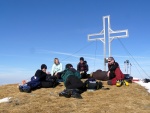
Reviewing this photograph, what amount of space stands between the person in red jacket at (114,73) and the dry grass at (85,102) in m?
1.07

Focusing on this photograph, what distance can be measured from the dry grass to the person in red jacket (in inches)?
42.2

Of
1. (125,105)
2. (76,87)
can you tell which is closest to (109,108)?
(125,105)

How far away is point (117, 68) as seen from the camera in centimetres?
1702

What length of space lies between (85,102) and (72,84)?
2.01 m

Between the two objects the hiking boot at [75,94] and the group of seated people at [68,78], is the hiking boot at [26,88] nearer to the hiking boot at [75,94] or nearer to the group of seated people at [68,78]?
the group of seated people at [68,78]

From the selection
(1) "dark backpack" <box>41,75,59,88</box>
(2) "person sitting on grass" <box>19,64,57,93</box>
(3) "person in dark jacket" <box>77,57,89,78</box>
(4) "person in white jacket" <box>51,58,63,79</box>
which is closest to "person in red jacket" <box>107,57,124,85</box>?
(3) "person in dark jacket" <box>77,57,89,78</box>

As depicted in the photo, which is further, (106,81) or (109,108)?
(106,81)

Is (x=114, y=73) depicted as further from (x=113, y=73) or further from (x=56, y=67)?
(x=56, y=67)

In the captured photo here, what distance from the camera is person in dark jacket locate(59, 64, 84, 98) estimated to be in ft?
44.8

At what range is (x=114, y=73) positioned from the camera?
17391 mm

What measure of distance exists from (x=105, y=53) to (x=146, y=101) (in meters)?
11.1

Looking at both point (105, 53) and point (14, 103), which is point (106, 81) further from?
point (14, 103)

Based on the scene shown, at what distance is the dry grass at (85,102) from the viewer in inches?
451

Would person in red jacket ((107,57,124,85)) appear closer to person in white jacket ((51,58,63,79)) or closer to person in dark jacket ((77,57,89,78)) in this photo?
person in dark jacket ((77,57,89,78))
